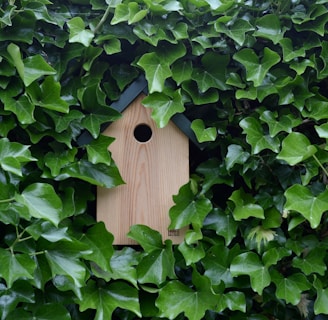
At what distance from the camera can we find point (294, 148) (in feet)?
3.96

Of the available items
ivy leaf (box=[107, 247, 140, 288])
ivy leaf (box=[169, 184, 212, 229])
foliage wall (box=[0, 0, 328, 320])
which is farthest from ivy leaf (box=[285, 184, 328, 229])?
ivy leaf (box=[107, 247, 140, 288])

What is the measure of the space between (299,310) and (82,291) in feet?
2.05

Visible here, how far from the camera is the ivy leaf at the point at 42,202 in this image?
101 cm

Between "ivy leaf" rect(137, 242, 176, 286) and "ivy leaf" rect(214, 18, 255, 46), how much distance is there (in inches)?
24.6

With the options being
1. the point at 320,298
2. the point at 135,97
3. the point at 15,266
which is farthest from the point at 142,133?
the point at 320,298

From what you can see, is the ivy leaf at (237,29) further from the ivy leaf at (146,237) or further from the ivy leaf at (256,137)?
the ivy leaf at (146,237)

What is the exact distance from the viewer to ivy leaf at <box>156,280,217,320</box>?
1.17m

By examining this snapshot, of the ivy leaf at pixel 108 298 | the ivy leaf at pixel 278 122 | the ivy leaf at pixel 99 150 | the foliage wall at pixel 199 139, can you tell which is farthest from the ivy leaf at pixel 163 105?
the ivy leaf at pixel 108 298

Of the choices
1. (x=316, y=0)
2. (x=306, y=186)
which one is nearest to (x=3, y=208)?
(x=306, y=186)

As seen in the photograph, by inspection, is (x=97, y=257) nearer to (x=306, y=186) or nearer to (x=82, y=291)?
(x=82, y=291)

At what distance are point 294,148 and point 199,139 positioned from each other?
0.85 ft

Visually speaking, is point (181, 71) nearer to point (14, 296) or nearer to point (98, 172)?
point (98, 172)

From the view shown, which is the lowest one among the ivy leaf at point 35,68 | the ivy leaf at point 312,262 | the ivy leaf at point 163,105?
the ivy leaf at point 312,262

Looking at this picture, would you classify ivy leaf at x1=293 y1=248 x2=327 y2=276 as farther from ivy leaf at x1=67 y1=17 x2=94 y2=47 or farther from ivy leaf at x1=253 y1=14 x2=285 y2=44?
ivy leaf at x1=67 y1=17 x2=94 y2=47
